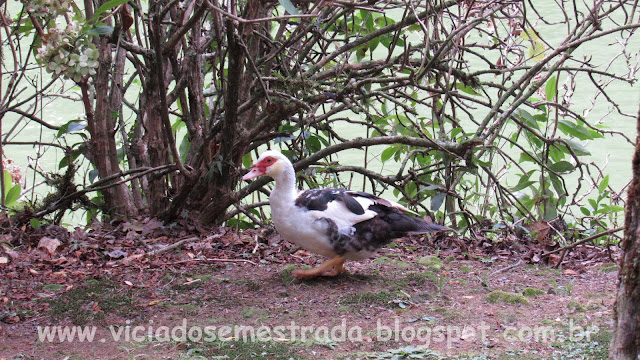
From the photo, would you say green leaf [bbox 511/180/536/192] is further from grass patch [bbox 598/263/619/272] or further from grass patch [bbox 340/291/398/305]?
grass patch [bbox 340/291/398/305]

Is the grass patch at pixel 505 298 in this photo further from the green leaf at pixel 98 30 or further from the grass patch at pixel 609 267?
the green leaf at pixel 98 30

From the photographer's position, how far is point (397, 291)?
140 inches

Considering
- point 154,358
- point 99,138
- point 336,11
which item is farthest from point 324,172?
point 154,358

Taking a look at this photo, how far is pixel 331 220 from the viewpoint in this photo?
3662mm

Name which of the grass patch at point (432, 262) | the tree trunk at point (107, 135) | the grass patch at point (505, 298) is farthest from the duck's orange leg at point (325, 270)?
the tree trunk at point (107, 135)

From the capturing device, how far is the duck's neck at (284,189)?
3.78m

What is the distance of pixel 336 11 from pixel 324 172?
1.12 metres

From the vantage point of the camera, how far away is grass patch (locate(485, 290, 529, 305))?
344 cm

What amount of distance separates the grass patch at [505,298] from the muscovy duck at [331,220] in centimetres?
50

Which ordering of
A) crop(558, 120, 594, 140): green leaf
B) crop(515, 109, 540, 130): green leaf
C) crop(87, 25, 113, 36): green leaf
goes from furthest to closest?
crop(558, 120, 594, 140): green leaf
crop(515, 109, 540, 130): green leaf
crop(87, 25, 113, 36): green leaf

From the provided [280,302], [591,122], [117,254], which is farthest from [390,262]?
[591,122]

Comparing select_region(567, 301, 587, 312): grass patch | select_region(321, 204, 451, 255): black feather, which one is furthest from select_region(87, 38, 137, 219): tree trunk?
select_region(567, 301, 587, 312): grass patch

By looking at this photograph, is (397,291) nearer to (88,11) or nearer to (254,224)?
(254,224)

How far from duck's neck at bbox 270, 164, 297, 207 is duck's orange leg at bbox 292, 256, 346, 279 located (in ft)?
1.23
